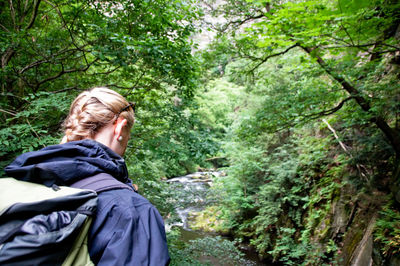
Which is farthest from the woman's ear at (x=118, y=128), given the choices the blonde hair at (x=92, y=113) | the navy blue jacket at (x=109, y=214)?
the navy blue jacket at (x=109, y=214)

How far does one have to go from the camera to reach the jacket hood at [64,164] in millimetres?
729

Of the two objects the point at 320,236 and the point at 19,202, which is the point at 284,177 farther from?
the point at 19,202

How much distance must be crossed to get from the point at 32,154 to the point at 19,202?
0.25 m

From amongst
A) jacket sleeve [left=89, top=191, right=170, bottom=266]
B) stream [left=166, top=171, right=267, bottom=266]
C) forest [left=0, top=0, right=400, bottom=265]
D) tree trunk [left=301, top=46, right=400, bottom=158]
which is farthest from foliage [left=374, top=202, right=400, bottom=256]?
jacket sleeve [left=89, top=191, right=170, bottom=266]

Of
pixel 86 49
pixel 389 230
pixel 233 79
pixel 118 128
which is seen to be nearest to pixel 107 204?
pixel 118 128

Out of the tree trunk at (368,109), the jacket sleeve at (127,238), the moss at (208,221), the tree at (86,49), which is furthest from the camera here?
the moss at (208,221)

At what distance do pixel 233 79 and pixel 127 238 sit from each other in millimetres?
5069

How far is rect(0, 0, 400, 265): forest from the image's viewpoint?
2947mm

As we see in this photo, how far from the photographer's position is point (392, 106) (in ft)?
11.2

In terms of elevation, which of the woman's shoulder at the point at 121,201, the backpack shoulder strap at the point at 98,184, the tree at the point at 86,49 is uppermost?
the tree at the point at 86,49

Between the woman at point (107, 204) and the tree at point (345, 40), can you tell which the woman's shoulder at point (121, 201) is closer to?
the woman at point (107, 204)

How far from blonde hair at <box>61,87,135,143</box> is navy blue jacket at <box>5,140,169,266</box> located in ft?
0.61

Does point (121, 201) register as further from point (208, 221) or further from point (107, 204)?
point (208, 221)

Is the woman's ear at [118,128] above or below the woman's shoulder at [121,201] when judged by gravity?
above
